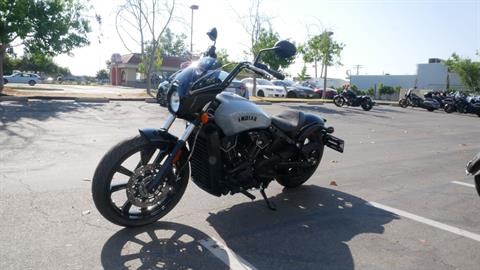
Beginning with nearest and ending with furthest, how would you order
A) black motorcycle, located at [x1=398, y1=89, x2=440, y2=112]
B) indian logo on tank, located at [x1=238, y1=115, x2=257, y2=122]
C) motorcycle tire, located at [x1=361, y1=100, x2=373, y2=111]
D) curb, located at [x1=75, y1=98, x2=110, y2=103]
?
indian logo on tank, located at [x1=238, y1=115, x2=257, y2=122] < curb, located at [x1=75, y1=98, x2=110, y2=103] < motorcycle tire, located at [x1=361, y1=100, x2=373, y2=111] < black motorcycle, located at [x1=398, y1=89, x2=440, y2=112]

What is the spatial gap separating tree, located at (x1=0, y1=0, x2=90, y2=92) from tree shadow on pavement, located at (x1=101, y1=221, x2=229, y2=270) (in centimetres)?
1760

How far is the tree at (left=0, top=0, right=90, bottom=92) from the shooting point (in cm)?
1822

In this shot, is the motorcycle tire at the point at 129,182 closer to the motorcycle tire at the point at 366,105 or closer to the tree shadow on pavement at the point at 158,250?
the tree shadow on pavement at the point at 158,250

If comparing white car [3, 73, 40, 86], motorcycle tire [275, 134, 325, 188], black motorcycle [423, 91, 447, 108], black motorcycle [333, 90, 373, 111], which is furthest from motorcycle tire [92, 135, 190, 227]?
white car [3, 73, 40, 86]

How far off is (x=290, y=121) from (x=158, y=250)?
222 centimetres

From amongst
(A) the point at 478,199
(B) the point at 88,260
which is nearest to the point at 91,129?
(B) the point at 88,260

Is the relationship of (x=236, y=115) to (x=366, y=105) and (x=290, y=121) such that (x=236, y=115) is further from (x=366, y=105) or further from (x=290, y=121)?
(x=366, y=105)

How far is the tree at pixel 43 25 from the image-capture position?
1822 centimetres

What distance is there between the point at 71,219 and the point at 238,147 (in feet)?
5.57

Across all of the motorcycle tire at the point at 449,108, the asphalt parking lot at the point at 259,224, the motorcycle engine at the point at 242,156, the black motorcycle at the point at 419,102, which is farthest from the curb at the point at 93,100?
the motorcycle tire at the point at 449,108

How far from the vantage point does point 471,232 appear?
4.25m

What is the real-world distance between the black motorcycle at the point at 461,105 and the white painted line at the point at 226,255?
2492cm

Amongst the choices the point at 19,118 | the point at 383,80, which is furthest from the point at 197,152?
the point at 383,80

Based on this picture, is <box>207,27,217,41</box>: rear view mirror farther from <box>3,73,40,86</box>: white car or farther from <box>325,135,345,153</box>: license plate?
<box>3,73,40,86</box>: white car
